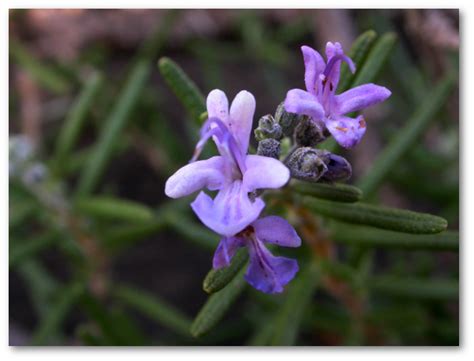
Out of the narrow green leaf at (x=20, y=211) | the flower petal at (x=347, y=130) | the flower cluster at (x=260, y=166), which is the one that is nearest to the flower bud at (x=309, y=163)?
the flower cluster at (x=260, y=166)

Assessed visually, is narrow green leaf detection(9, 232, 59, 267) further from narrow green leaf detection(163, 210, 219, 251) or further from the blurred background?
narrow green leaf detection(163, 210, 219, 251)

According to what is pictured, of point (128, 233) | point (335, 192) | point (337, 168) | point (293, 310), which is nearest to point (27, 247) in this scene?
point (128, 233)

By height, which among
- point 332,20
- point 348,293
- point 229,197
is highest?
point 332,20

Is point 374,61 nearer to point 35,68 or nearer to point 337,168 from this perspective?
point 337,168

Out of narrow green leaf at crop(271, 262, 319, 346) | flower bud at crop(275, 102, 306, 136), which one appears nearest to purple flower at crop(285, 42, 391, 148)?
flower bud at crop(275, 102, 306, 136)

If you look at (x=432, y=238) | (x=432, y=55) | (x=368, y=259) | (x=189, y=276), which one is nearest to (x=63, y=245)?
(x=189, y=276)

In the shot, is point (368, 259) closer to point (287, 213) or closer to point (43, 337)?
point (287, 213)
